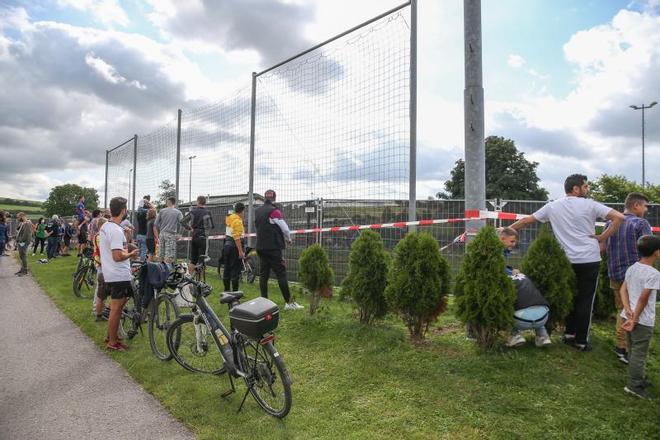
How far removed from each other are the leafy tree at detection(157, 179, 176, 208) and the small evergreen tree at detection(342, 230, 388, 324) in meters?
9.20

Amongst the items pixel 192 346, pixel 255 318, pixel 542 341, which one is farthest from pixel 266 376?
pixel 542 341

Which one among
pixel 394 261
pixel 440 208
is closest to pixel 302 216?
pixel 440 208

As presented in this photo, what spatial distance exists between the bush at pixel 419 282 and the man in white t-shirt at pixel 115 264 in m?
3.27

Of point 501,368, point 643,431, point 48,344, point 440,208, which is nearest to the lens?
point 643,431

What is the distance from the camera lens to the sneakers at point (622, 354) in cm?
470

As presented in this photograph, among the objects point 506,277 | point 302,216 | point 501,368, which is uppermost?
point 302,216

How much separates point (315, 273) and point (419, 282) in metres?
2.18

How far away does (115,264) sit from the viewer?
582 cm

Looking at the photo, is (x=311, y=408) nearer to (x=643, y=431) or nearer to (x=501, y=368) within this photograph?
(x=501, y=368)

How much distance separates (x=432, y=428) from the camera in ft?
11.6

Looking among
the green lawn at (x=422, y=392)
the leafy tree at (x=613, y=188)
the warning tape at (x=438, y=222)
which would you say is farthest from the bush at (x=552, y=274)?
the leafy tree at (x=613, y=188)

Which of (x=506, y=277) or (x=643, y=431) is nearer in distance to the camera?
(x=643, y=431)

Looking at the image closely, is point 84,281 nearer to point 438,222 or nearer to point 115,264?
point 115,264

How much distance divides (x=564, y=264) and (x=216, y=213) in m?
10.9
